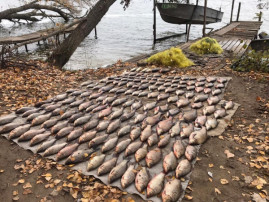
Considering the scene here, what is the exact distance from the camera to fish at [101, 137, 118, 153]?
4176 mm

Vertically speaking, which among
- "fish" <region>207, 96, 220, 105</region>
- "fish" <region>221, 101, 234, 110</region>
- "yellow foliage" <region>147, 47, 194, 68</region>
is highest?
"yellow foliage" <region>147, 47, 194, 68</region>

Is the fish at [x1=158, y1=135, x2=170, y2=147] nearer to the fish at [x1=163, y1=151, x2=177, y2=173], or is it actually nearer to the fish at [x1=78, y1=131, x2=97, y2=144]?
the fish at [x1=163, y1=151, x2=177, y2=173]

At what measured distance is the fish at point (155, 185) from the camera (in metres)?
3.24

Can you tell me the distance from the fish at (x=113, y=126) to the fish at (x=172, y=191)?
1876 millimetres

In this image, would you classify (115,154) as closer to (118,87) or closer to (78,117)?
(78,117)

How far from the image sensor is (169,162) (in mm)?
3725

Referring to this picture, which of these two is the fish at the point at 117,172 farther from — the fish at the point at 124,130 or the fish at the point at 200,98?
the fish at the point at 200,98

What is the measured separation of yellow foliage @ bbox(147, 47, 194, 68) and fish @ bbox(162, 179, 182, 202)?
6.81 m

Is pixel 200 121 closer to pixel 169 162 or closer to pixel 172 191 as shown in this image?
pixel 169 162

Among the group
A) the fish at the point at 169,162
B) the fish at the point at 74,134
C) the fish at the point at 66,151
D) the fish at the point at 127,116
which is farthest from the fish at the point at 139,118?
the fish at the point at 66,151

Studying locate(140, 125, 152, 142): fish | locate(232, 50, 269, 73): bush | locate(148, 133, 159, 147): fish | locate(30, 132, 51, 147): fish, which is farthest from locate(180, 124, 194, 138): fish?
locate(232, 50, 269, 73): bush

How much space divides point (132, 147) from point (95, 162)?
761mm

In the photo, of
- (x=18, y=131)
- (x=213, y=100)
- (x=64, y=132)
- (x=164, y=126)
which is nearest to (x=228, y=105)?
(x=213, y=100)

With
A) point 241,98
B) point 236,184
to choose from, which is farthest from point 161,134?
point 241,98
